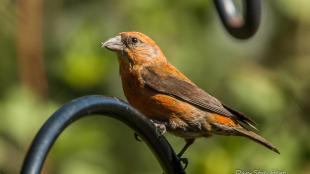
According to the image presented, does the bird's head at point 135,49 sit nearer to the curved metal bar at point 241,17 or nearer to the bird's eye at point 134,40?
the bird's eye at point 134,40

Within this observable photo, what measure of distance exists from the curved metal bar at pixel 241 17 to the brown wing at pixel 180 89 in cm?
107

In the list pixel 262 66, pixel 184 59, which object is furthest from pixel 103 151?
pixel 262 66

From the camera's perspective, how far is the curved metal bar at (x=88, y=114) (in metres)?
3.00

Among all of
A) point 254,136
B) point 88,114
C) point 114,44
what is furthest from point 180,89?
point 88,114

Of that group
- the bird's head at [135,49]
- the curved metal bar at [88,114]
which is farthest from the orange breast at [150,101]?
the curved metal bar at [88,114]

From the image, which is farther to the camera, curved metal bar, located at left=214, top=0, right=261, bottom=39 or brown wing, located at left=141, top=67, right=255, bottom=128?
brown wing, located at left=141, top=67, right=255, bottom=128

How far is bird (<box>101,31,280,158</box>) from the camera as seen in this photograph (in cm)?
556

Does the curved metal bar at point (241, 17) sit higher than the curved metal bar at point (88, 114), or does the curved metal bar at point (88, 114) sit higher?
the curved metal bar at point (241, 17)

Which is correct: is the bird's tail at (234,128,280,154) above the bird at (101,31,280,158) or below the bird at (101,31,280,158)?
below

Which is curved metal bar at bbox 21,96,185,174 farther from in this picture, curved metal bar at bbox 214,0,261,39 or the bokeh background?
the bokeh background

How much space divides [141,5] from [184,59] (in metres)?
0.68

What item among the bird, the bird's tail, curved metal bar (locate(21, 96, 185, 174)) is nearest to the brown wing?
the bird

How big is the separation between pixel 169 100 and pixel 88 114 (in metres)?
2.38

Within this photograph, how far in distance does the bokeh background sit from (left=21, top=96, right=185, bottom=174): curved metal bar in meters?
2.19
